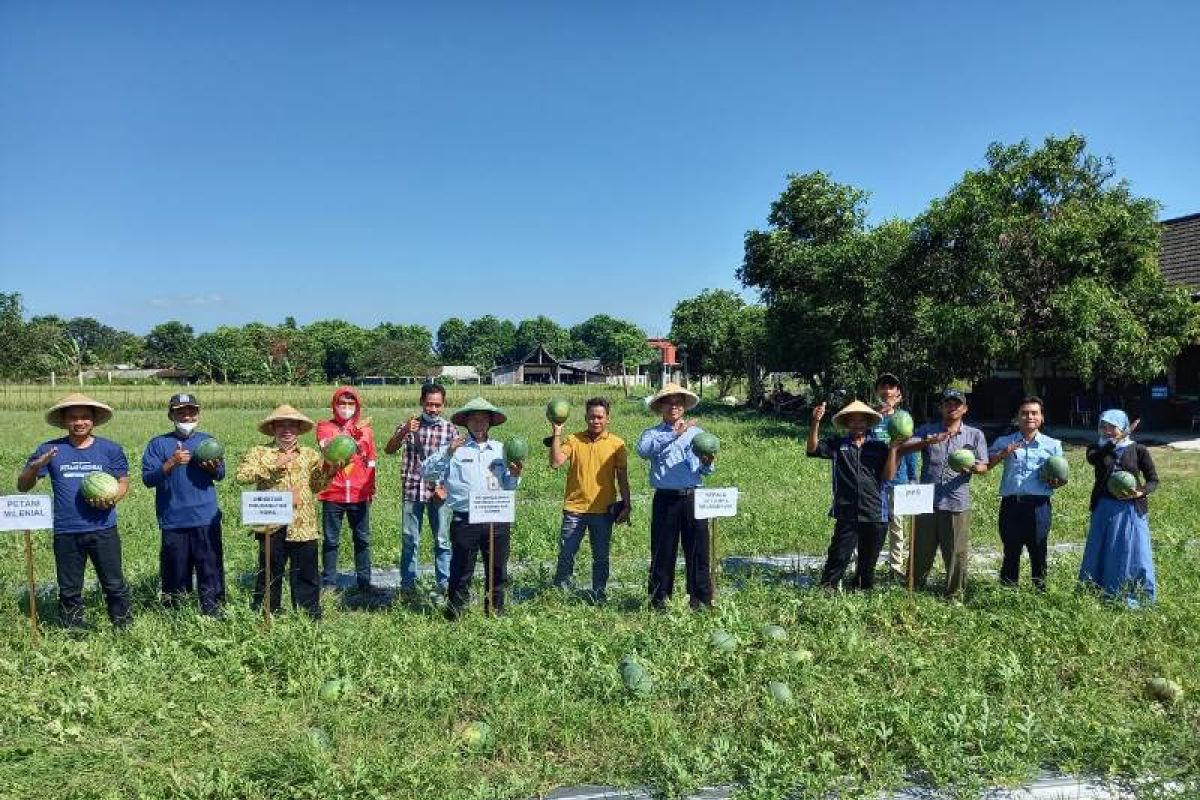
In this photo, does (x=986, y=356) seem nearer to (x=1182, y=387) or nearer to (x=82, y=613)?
(x=1182, y=387)

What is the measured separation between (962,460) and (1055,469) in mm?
697

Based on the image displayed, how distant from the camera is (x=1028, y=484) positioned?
6.36 meters

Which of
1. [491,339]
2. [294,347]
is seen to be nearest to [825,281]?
[294,347]

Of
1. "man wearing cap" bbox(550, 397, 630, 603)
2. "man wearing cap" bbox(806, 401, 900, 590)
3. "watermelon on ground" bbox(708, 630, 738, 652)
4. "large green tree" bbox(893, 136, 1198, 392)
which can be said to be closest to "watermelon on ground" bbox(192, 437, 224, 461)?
"man wearing cap" bbox(550, 397, 630, 603)

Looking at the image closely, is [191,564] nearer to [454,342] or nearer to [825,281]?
[825,281]

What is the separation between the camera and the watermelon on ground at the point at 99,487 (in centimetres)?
544

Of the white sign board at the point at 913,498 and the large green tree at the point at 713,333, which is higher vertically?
the large green tree at the point at 713,333

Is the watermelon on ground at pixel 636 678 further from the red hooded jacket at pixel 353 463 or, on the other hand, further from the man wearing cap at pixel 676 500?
the red hooded jacket at pixel 353 463

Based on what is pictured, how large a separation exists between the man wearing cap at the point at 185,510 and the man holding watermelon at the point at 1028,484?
256 inches

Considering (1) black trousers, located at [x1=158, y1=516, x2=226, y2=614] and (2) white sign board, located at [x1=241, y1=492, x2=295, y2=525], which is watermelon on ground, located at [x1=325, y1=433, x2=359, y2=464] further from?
(1) black trousers, located at [x1=158, y1=516, x2=226, y2=614]

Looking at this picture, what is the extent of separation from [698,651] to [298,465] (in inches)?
134

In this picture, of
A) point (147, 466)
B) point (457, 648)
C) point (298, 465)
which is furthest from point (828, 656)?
point (147, 466)

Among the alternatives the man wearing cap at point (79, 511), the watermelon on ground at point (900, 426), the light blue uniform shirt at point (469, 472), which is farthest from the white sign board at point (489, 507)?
the watermelon on ground at point (900, 426)

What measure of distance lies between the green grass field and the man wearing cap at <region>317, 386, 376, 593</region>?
0.69 meters
